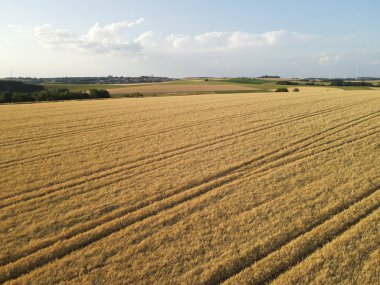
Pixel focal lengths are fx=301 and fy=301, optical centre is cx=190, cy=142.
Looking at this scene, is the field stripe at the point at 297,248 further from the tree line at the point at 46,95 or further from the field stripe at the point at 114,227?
the tree line at the point at 46,95

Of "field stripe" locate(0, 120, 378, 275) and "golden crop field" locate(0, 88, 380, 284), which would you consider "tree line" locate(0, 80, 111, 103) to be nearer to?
"golden crop field" locate(0, 88, 380, 284)

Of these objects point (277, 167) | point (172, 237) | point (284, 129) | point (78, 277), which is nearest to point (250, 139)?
point (284, 129)

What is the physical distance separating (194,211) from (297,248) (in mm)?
2697

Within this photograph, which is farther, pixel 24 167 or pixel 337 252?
pixel 24 167

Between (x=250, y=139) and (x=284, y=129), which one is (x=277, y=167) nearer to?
(x=250, y=139)

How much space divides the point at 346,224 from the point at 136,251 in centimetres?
483

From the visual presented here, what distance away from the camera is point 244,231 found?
6.82 m

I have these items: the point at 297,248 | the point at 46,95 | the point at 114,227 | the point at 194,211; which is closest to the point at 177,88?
the point at 46,95

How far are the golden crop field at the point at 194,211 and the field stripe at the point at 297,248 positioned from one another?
0.03 meters

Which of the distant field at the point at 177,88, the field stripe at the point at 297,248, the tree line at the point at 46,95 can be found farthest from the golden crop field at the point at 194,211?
the distant field at the point at 177,88

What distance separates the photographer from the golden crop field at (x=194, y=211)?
5645 mm

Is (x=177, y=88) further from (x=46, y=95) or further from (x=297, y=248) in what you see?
(x=297, y=248)

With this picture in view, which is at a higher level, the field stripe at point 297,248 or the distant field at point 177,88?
the distant field at point 177,88

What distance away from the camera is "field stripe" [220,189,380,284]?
17.9 ft
